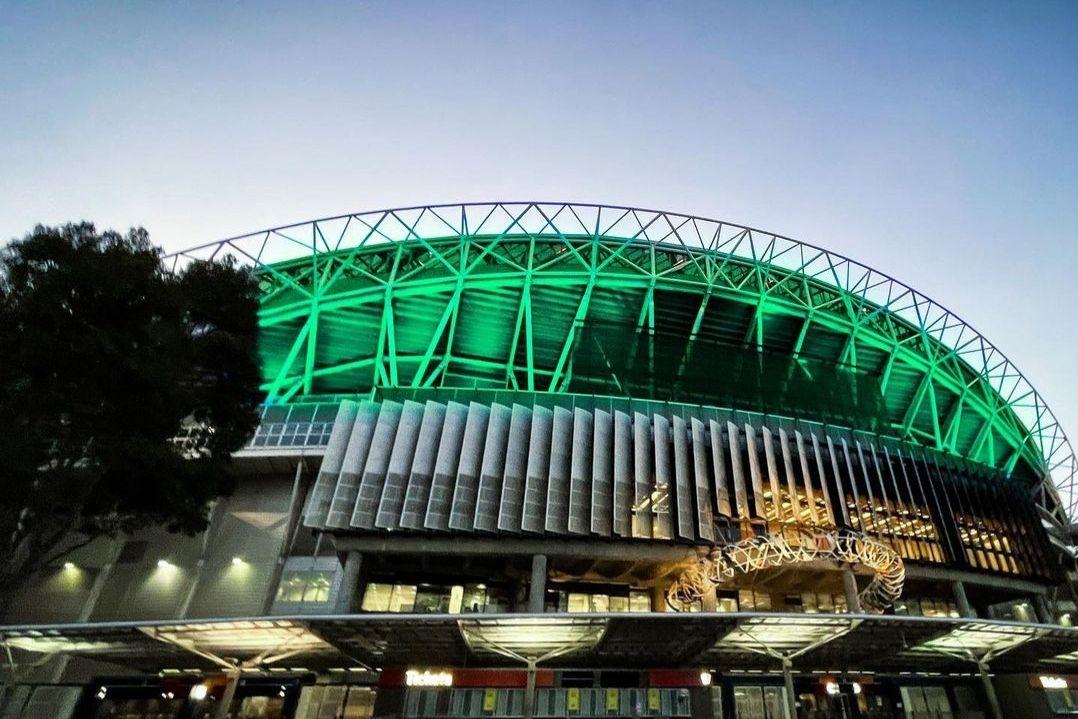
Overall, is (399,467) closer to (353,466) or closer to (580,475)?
(353,466)

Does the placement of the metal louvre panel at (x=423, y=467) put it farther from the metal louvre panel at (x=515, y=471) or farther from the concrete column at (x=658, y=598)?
the concrete column at (x=658, y=598)

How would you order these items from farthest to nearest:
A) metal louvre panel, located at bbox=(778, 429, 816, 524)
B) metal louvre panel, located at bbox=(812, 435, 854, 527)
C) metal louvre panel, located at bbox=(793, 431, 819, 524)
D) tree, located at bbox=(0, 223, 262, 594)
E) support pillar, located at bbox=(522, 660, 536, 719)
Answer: metal louvre panel, located at bbox=(812, 435, 854, 527) → metal louvre panel, located at bbox=(793, 431, 819, 524) → metal louvre panel, located at bbox=(778, 429, 816, 524) → support pillar, located at bbox=(522, 660, 536, 719) → tree, located at bbox=(0, 223, 262, 594)

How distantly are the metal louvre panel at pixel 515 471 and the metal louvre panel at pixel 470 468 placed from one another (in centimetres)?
138

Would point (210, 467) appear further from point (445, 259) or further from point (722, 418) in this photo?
point (722, 418)

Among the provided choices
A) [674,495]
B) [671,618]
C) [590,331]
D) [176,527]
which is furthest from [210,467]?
[590,331]

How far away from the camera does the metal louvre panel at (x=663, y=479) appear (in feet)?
87.5

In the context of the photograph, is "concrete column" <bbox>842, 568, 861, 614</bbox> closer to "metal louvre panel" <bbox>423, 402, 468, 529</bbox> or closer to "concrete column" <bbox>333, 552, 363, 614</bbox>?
"metal louvre panel" <bbox>423, 402, 468, 529</bbox>

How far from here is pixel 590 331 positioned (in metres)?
36.3

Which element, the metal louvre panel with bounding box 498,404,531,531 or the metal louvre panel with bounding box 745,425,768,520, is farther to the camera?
the metal louvre panel with bounding box 745,425,768,520

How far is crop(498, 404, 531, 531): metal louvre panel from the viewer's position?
86.7 ft

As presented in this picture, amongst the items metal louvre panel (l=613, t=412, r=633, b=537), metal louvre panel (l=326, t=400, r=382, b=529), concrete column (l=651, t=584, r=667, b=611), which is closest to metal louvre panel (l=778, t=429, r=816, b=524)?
concrete column (l=651, t=584, r=667, b=611)

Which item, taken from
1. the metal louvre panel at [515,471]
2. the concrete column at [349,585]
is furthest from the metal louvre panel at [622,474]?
the concrete column at [349,585]

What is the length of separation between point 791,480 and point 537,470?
43.9 feet

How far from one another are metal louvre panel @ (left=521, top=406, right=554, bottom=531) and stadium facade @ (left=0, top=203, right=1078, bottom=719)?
183 mm
